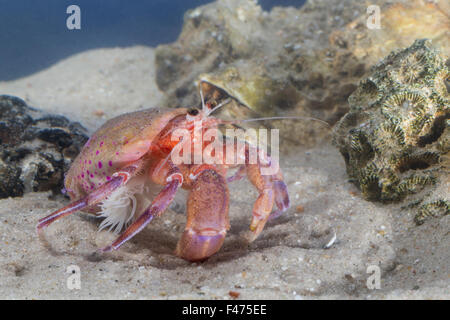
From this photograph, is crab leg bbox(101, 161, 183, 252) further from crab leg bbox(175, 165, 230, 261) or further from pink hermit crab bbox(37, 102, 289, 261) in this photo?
crab leg bbox(175, 165, 230, 261)

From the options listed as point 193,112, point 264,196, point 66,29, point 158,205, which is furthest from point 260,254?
point 66,29

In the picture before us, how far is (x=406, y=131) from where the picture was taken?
325 centimetres

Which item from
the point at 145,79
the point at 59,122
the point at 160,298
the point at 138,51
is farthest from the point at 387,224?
the point at 138,51

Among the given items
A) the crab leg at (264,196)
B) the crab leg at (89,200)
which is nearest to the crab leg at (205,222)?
the crab leg at (264,196)

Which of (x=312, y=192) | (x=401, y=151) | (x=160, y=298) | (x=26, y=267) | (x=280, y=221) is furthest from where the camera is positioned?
(x=312, y=192)

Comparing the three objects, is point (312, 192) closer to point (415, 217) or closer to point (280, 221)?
point (280, 221)

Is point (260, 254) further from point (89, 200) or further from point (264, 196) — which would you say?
point (89, 200)

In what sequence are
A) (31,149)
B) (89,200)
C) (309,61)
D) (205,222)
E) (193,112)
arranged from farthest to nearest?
1. (309,61)
2. (31,149)
3. (193,112)
4. (89,200)
5. (205,222)

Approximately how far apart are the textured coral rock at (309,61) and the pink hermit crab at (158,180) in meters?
2.09

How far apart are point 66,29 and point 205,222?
1104 centimetres

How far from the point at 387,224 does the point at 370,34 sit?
130 inches

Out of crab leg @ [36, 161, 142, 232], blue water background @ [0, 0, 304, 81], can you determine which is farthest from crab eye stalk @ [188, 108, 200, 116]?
blue water background @ [0, 0, 304, 81]

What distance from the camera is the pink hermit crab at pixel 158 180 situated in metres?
2.72

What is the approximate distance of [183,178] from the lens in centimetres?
309
